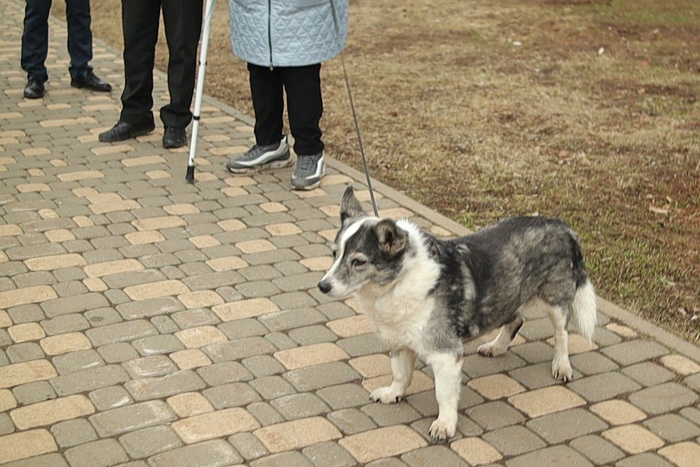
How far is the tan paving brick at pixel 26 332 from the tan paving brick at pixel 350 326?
1426 millimetres

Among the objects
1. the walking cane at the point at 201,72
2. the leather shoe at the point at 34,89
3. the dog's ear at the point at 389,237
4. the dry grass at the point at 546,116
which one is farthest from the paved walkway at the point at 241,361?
the leather shoe at the point at 34,89

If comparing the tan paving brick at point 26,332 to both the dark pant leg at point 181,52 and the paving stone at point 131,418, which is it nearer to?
the paving stone at point 131,418

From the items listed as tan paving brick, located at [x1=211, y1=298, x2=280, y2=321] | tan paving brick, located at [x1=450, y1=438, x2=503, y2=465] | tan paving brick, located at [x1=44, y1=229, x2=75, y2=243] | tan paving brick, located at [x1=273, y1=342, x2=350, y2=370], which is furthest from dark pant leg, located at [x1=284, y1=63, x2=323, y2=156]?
tan paving brick, located at [x1=450, y1=438, x2=503, y2=465]

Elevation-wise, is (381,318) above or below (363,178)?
above

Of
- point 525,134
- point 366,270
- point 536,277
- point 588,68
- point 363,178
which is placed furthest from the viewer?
point 588,68

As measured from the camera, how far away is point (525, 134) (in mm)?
8664

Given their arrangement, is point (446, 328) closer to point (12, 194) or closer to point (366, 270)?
point (366, 270)

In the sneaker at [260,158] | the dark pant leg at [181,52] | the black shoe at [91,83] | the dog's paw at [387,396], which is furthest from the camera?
the black shoe at [91,83]

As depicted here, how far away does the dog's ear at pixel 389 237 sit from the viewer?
4238mm

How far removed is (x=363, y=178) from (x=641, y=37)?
5576mm

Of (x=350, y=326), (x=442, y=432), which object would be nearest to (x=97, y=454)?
(x=442, y=432)

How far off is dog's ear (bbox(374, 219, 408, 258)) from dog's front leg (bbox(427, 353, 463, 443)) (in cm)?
47

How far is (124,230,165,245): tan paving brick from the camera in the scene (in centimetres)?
651

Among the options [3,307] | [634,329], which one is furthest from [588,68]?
[3,307]
